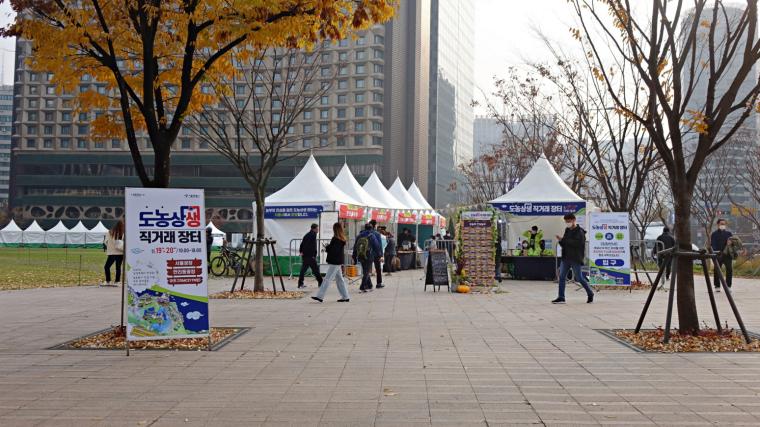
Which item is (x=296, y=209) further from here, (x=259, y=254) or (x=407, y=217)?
(x=407, y=217)

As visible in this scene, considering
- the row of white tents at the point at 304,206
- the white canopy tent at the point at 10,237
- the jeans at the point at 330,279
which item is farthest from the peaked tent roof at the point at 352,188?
the white canopy tent at the point at 10,237

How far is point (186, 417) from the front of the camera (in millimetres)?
5145

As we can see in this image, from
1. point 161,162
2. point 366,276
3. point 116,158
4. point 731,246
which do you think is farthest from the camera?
point 116,158

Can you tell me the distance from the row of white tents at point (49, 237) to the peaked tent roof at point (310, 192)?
1830 inches

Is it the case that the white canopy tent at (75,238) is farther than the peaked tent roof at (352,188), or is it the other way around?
the white canopy tent at (75,238)

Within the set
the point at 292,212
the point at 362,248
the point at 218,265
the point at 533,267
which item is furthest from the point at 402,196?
the point at 362,248

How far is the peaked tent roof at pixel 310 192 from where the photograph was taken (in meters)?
23.9

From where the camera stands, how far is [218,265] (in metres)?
23.7

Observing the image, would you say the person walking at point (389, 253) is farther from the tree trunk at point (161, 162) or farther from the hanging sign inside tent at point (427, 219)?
the tree trunk at point (161, 162)

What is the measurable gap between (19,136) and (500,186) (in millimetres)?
82036

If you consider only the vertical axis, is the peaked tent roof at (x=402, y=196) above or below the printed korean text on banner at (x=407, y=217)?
above

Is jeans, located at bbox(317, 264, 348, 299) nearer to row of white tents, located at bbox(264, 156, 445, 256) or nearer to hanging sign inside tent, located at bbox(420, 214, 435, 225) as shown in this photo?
row of white tents, located at bbox(264, 156, 445, 256)

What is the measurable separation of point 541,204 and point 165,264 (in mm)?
15875

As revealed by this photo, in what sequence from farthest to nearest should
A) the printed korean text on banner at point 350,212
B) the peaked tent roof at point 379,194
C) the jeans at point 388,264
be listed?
the peaked tent roof at point 379,194, the jeans at point 388,264, the printed korean text on banner at point 350,212
